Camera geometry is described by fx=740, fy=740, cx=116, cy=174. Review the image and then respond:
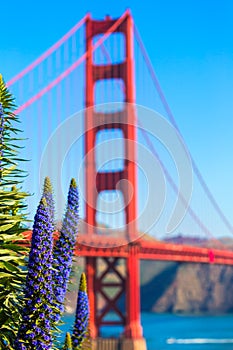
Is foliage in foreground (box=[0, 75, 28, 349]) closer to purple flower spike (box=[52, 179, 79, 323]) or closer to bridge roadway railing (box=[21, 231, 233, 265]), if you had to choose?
purple flower spike (box=[52, 179, 79, 323])

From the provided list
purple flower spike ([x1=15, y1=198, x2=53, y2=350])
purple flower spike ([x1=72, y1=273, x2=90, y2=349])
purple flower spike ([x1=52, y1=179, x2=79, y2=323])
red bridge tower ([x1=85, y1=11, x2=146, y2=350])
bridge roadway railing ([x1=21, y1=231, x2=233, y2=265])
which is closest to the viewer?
purple flower spike ([x1=15, y1=198, x2=53, y2=350])

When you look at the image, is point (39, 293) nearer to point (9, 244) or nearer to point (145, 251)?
point (9, 244)

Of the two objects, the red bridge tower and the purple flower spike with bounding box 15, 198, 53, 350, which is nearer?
the purple flower spike with bounding box 15, 198, 53, 350

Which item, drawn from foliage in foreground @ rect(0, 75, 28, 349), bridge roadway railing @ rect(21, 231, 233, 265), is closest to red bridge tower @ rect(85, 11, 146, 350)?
bridge roadway railing @ rect(21, 231, 233, 265)

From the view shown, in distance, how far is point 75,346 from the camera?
9844 mm

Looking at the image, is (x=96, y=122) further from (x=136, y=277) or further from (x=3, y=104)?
(x=3, y=104)

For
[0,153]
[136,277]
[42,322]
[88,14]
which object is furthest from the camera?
[88,14]

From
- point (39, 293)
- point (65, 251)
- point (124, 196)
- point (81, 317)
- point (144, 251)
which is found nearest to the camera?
point (39, 293)

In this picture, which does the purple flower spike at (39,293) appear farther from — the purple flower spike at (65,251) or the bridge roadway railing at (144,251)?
the bridge roadway railing at (144,251)

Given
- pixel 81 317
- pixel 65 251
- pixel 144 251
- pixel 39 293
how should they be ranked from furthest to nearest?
pixel 144 251 → pixel 81 317 → pixel 65 251 → pixel 39 293

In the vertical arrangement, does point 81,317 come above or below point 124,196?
below

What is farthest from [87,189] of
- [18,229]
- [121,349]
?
[18,229]

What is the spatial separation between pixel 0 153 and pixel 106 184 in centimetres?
5072

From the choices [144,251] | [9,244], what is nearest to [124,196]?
[144,251]
